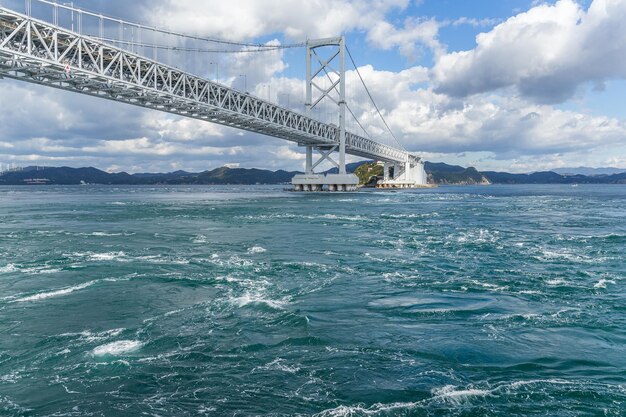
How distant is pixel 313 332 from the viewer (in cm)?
949

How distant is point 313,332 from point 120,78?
142ft

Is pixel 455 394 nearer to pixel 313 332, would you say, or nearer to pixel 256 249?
pixel 313 332

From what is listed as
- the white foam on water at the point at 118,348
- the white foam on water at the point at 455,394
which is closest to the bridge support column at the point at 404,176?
the white foam on water at the point at 118,348

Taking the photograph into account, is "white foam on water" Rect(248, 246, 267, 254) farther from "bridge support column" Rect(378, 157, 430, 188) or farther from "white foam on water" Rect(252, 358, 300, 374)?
"bridge support column" Rect(378, 157, 430, 188)

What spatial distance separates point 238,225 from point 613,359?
2509cm

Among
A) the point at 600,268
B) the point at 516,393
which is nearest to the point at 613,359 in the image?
the point at 516,393

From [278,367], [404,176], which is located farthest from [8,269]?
[404,176]

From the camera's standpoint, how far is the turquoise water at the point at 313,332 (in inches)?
263

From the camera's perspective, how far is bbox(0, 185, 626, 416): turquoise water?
6.68 meters

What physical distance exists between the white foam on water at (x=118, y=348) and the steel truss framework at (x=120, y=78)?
3424cm

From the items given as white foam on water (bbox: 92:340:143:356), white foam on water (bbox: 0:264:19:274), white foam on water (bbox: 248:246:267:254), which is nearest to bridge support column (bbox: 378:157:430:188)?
white foam on water (bbox: 248:246:267:254)

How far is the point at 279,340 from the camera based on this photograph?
29.6 ft

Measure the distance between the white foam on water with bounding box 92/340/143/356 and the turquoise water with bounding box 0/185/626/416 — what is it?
6cm

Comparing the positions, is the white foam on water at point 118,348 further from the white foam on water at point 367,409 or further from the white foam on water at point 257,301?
the white foam on water at point 367,409
